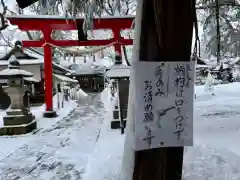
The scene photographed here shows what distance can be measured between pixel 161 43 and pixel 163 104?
58cm

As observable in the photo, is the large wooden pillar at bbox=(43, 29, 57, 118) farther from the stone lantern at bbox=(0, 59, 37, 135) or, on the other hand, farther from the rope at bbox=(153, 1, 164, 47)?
the rope at bbox=(153, 1, 164, 47)

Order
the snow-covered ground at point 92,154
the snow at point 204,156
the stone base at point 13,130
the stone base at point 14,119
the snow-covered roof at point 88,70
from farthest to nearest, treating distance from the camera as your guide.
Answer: the snow-covered roof at point 88,70, the stone base at point 14,119, the stone base at point 13,130, the snow-covered ground at point 92,154, the snow at point 204,156

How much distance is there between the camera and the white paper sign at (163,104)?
2.89 metres

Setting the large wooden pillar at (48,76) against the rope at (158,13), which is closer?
the rope at (158,13)

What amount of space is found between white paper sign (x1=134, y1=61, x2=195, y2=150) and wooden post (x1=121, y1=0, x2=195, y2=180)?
3.4 inches

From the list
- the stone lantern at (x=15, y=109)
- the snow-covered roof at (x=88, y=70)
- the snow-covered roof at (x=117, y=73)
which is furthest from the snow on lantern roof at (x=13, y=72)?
the snow-covered roof at (x=88, y=70)

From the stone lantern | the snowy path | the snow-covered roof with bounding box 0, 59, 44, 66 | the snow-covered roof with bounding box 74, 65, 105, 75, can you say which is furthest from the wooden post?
the snow-covered roof with bounding box 74, 65, 105, 75

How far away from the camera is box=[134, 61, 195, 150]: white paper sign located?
289 cm

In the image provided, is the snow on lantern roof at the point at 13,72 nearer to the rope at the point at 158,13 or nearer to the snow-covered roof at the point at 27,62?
the rope at the point at 158,13

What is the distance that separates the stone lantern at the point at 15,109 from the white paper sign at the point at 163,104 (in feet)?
29.8

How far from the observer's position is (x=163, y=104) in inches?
115

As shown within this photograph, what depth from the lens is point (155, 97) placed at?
290cm

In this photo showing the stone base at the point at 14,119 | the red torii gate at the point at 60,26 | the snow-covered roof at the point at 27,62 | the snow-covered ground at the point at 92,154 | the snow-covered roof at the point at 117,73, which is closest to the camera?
the snow-covered ground at the point at 92,154

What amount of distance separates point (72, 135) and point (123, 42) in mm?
4877
